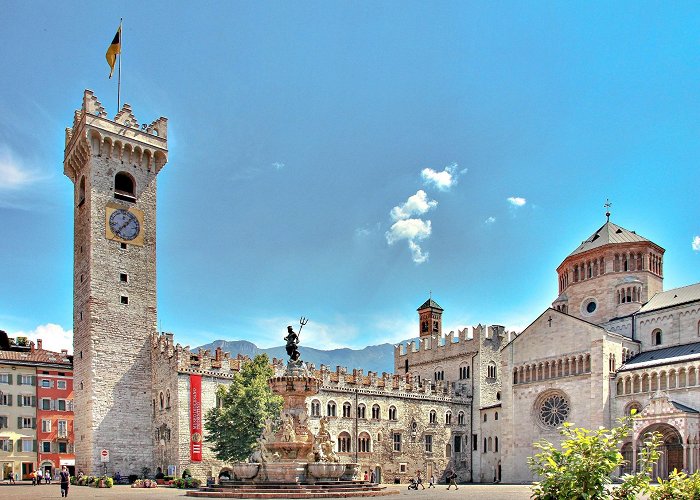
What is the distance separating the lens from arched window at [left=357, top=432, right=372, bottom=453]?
6725 cm

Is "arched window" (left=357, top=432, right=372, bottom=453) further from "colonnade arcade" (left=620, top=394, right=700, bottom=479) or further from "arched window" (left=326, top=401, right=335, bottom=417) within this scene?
"colonnade arcade" (left=620, top=394, right=700, bottom=479)

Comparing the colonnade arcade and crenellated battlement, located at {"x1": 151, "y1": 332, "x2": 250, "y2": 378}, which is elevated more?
crenellated battlement, located at {"x1": 151, "y1": 332, "x2": 250, "y2": 378}

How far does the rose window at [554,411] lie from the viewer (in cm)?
6219

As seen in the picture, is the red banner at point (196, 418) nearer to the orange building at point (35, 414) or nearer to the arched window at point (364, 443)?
the arched window at point (364, 443)

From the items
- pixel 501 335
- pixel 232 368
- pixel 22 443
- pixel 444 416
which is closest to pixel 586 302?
pixel 501 335

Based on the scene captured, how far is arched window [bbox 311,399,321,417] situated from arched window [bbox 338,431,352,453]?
3.28m

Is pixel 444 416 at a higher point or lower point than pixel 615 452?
lower

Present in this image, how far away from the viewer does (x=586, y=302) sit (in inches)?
2810

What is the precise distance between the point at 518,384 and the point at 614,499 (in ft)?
190

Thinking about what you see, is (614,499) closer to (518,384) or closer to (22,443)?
(518,384)

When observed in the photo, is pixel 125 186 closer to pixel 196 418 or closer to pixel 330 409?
pixel 196 418

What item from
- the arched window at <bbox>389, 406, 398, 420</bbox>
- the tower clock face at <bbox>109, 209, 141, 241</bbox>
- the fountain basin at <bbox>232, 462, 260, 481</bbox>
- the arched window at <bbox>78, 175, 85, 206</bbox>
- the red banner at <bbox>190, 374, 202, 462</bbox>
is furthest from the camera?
the arched window at <bbox>389, 406, 398, 420</bbox>

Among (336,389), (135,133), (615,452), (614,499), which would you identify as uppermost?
(135,133)

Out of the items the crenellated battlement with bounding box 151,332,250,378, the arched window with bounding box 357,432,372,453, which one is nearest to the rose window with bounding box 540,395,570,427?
the arched window with bounding box 357,432,372,453
